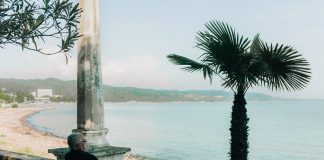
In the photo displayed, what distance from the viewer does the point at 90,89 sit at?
18.5ft

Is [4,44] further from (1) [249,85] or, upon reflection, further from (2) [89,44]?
(1) [249,85]

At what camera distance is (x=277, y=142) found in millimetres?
68188

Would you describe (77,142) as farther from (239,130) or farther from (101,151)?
(239,130)

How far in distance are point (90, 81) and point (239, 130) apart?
11.3 ft

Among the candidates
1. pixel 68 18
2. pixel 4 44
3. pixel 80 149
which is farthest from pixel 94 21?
pixel 80 149

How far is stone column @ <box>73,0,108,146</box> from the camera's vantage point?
18.4 feet

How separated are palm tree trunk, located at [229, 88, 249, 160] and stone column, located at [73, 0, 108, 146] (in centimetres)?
309

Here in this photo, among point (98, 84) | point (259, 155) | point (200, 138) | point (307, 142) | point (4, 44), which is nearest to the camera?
point (4, 44)

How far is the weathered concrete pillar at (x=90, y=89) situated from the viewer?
18.4 ft

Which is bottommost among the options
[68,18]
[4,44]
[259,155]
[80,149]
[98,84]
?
[259,155]

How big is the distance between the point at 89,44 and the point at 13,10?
57.5 inches

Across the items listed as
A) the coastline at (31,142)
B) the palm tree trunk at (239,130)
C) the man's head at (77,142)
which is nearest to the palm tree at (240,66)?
the palm tree trunk at (239,130)

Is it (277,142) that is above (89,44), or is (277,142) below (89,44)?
below

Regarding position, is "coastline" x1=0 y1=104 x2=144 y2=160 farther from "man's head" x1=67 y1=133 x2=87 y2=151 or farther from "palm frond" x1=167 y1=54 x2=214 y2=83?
"man's head" x1=67 y1=133 x2=87 y2=151
